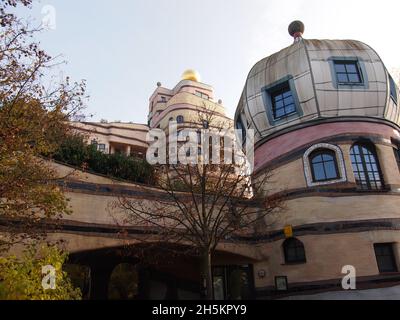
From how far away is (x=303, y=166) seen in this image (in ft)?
41.3

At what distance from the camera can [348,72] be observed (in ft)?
44.0

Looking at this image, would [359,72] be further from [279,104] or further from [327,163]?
[327,163]

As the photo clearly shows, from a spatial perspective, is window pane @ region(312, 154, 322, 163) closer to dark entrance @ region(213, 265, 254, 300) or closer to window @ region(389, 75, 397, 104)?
window @ region(389, 75, 397, 104)

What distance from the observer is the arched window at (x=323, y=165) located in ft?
40.4

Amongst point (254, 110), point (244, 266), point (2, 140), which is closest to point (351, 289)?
point (244, 266)

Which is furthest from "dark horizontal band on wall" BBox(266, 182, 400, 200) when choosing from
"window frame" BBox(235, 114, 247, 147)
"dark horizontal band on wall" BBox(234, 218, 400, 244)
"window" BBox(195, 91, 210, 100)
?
"window" BBox(195, 91, 210, 100)

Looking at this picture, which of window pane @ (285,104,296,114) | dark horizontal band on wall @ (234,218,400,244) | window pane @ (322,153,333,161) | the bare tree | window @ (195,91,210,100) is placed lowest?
dark horizontal band on wall @ (234,218,400,244)

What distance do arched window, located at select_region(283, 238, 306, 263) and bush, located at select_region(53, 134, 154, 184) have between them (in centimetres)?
577

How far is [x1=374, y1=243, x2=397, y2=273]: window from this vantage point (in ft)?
35.9

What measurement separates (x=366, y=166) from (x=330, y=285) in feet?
14.7

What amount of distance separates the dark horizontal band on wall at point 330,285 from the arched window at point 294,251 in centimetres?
84

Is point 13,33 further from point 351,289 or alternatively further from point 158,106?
point 158,106

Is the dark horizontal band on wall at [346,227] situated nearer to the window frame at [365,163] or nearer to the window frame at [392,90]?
the window frame at [365,163]
